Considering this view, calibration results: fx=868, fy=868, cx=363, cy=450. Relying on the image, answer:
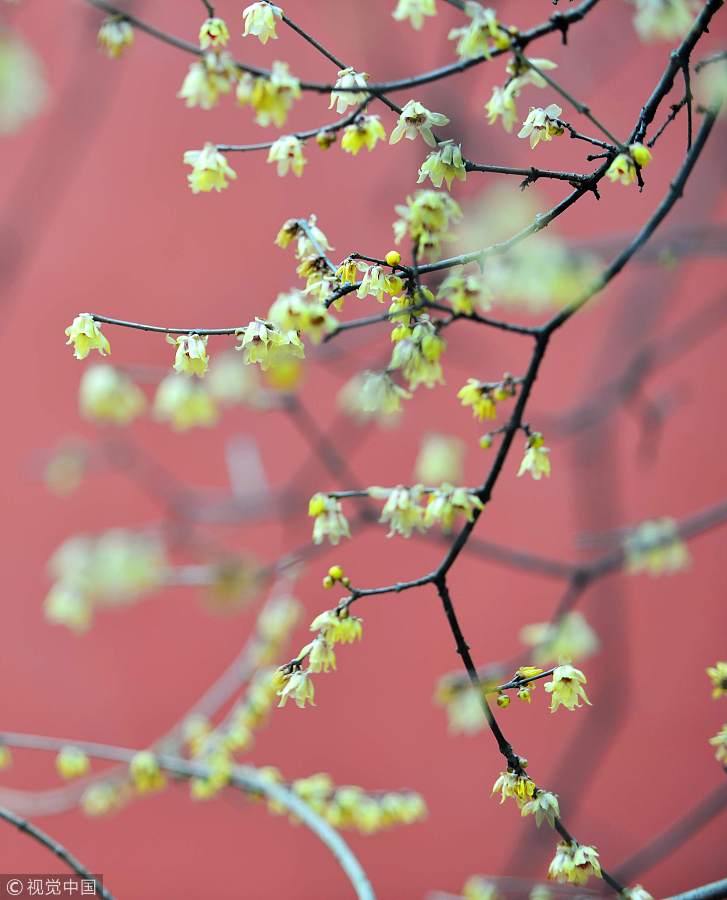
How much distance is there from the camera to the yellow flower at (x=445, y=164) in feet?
2.08

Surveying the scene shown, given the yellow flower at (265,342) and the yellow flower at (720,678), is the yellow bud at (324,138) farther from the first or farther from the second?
the yellow flower at (720,678)

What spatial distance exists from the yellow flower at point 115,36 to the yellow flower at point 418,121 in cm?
21

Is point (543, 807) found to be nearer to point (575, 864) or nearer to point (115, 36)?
point (575, 864)

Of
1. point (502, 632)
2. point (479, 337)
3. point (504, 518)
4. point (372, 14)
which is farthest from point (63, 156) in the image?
point (502, 632)

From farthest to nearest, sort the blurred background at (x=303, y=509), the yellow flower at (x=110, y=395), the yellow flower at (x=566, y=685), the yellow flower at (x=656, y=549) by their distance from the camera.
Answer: the blurred background at (x=303, y=509) → the yellow flower at (x=110, y=395) → the yellow flower at (x=656, y=549) → the yellow flower at (x=566, y=685)

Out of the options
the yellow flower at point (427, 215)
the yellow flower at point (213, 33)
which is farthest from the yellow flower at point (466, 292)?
the yellow flower at point (213, 33)

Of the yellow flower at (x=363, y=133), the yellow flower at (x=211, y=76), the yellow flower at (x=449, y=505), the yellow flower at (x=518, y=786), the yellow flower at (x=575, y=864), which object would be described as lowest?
the yellow flower at (x=575, y=864)

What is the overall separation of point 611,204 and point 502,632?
997 mm

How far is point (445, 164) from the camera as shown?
636 mm

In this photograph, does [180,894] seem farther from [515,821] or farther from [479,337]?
[479,337]

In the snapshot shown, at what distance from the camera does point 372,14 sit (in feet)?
5.39

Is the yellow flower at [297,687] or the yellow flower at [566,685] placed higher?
the yellow flower at [297,687]

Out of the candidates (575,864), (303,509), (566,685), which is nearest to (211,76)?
(566,685)

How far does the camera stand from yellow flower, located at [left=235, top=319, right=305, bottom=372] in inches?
25.0
